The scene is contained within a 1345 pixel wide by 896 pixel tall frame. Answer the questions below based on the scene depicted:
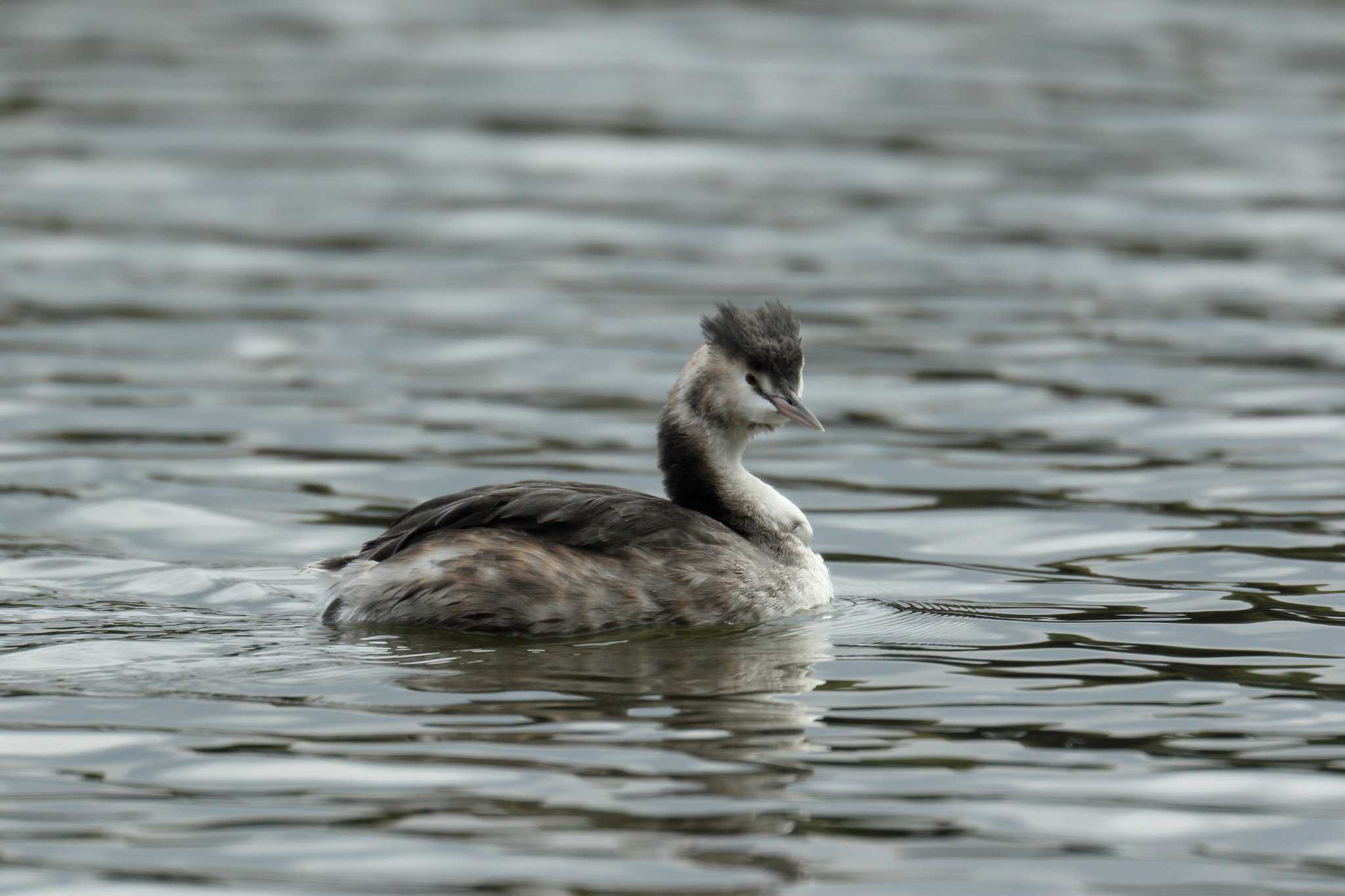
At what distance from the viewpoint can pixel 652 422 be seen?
42.4ft

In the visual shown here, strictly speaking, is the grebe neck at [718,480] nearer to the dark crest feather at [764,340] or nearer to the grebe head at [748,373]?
the grebe head at [748,373]

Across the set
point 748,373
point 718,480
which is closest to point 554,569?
point 718,480

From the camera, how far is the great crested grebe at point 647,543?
830 cm

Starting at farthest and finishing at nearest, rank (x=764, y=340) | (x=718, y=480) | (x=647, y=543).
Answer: (x=718, y=480)
(x=764, y=340)
(x=647, y=543)

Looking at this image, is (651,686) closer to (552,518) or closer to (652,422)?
(552,518)

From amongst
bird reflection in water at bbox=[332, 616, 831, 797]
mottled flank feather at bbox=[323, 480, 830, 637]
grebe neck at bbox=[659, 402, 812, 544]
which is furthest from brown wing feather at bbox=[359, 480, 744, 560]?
grebe neck at bbox=[659, 402, 812, 544]

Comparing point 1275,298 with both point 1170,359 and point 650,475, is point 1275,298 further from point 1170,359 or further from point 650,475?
point 650,475

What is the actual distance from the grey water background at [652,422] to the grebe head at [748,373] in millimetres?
832

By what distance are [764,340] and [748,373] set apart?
161 mm

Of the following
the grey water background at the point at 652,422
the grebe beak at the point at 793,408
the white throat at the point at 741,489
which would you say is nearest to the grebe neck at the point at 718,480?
the white throat at the point at 741,489

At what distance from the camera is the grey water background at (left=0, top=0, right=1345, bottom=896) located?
6.30 m

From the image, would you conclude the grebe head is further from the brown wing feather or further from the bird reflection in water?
the bird reflection in water

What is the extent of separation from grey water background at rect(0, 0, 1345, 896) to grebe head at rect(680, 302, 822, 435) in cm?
83

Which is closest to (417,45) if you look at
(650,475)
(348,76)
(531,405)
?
(348,76)
